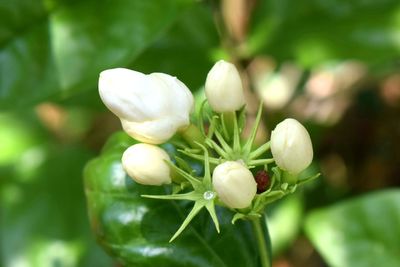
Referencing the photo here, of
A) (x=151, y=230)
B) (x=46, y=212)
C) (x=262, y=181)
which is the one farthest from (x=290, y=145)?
(x=46, y=212)

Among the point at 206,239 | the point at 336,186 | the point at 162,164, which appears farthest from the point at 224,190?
the point at 336,186

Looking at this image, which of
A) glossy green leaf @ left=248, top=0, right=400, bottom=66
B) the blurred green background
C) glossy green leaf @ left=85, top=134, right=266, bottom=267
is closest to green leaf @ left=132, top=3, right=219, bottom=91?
the blurred green background

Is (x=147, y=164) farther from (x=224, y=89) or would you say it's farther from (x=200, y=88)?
(x=200, y=88)

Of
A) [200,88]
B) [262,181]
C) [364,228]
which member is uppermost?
[262,181]

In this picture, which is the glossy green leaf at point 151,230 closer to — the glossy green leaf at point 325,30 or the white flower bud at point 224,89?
the white flower bud at point 224,89

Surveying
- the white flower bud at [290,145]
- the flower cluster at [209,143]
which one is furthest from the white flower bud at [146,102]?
the white flower bud at [290,145]

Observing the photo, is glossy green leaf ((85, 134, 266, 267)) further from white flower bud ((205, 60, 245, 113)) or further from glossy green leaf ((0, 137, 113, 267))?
glossy green leaf ((0, 137, 113, 267))

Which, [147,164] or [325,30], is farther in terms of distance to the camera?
[325,30]
